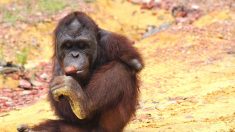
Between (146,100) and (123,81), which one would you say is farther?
(146,100)

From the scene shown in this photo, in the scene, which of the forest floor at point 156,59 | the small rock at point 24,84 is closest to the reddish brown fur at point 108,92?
the forest floor at point 156,59

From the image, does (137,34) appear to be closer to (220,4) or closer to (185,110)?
(220,4)

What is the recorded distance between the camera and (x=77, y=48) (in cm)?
557

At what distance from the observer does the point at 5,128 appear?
6.80m

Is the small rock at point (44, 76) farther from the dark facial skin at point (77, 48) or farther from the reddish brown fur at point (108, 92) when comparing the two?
the dark facial skin at point (77, 48)

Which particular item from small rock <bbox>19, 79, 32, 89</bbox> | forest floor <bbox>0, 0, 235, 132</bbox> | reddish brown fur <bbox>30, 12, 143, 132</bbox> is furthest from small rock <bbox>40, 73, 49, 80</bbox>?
reddish brown fur <bbox>30, 12, 143, 132</bbox>

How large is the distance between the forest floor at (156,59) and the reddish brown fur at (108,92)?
816 mm

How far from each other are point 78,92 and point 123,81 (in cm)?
47

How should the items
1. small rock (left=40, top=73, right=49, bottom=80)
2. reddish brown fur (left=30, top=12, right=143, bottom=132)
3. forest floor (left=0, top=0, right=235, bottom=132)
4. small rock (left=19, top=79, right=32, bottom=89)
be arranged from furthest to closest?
1. small rock (left=40, top=73, right=49, bottom=80)
2. small rock (left=19, top=79, right=32, bottom=89)
3. forest floor (left=0, top=0, right=235, bottom=132)
4. reddish brown fur (left=30, top=12, right=143, bottom=132)

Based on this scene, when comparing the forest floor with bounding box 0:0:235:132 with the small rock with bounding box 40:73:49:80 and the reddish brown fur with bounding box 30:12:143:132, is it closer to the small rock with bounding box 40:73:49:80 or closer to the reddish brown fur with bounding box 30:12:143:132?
the small rock with bounding box 40:73:49:80

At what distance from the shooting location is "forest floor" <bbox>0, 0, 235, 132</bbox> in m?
6.98

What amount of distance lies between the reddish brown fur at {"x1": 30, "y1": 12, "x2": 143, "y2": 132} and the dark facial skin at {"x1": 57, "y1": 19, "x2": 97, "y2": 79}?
10 centimetres

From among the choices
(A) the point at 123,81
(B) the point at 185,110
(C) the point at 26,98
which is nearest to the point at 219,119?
(B) the point at 185,110

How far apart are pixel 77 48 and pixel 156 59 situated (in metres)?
5.41
